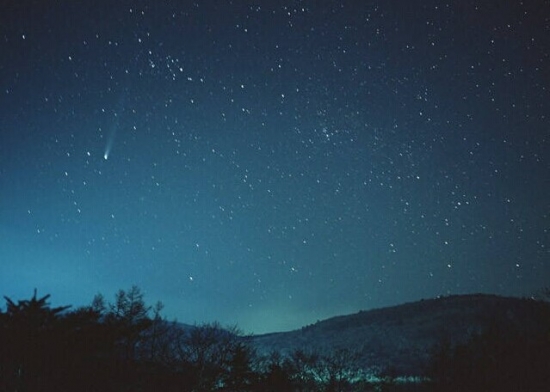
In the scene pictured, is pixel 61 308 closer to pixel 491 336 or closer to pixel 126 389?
pixel 126 389

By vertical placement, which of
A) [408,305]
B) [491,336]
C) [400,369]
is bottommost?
[400,369]

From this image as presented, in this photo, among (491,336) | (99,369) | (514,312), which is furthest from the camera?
(514,312)

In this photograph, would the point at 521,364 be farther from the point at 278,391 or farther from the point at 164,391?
the point at 164,391

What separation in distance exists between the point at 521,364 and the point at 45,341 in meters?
26.0

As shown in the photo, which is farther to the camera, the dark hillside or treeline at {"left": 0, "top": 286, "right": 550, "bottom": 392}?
the dark hillside

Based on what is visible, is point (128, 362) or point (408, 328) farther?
point (408, 328)

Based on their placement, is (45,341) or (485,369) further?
(485,369)

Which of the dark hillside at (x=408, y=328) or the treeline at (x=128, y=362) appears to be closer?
the treeline at (x=128, y=362)

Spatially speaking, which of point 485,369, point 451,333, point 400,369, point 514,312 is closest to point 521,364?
point 485,369

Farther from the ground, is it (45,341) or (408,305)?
(408,305)

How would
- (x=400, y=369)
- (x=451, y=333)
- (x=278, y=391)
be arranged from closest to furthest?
(x=278, y=391), (x=400, y=369), (x=451, y=333)

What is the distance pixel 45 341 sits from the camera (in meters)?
14.2

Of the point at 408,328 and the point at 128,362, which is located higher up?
the point at 408,328

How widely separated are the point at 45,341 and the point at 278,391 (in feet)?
47.4
